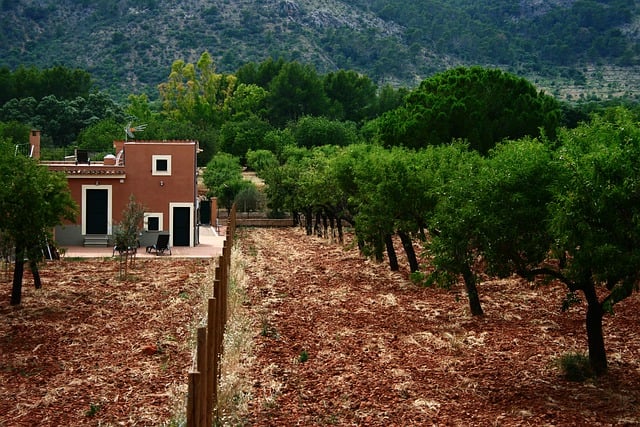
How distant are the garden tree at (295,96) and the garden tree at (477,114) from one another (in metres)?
48.4

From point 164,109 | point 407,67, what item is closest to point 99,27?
point 164,109

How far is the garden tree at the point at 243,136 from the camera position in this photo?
7519cm

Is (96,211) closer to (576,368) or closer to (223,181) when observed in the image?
(223,181)

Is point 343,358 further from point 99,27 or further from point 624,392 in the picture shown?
point 99,27

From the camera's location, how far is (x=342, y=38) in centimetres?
Result: 13512

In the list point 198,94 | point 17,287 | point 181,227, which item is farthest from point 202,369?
point 198,94

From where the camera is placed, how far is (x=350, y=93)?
299ft

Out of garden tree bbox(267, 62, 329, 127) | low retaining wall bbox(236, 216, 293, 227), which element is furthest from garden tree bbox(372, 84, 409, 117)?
low retaining wall bbox(236, 216, 293, 227)

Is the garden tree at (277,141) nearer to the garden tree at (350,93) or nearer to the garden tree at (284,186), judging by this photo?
the garden tree at (350,93)

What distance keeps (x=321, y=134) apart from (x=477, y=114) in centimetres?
3792

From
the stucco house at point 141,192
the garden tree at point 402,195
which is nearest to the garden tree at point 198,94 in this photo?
the stucco house at point 141,192

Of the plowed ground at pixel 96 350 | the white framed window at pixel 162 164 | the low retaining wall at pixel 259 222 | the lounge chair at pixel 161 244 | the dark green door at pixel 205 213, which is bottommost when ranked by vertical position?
the plowed ground at pixel 96 350

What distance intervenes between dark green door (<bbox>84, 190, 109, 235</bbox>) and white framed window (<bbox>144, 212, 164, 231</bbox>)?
1.74 meters

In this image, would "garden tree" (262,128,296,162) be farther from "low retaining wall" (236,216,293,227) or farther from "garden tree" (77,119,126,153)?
"low retaining wall" (236,216,293,227)
